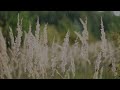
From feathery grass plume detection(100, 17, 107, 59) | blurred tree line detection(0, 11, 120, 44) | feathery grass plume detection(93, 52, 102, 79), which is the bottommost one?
feathery grass plume detection(93, 52, 102, 79)

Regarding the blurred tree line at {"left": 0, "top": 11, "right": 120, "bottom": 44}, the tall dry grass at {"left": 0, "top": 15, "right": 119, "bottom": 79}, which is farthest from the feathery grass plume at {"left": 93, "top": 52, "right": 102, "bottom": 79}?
the blurred tree line at {"left": 0, "top": 11, "right": 120, "bottom": 44}

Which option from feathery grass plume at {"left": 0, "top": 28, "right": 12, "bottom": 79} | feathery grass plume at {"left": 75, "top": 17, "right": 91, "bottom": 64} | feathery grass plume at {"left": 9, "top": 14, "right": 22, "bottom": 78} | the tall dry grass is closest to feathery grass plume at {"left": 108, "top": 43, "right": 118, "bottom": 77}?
the tall dry grass

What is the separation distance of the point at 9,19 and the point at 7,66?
1.92ft

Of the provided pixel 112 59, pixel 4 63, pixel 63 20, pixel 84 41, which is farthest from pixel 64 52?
pixel 4 63

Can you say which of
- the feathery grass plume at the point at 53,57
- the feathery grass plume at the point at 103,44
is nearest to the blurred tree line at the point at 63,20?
the feathery grass plume at the point at 103,44

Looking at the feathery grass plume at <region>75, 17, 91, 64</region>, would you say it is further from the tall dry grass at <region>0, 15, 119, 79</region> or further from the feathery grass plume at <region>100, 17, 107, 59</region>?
the feathery grass plume at <region>100, 17, 107, 59</region>

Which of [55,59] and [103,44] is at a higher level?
[103,44]

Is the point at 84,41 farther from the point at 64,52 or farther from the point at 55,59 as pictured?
the point at 55,59

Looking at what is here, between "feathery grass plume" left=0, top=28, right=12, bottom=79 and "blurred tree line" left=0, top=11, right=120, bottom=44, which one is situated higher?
"blurred tree line" left=0, top=11, right=120, bottom=44

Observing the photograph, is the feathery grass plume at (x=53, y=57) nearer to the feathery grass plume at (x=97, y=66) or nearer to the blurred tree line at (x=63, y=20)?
the blurred tree line at (x=63, y=20)

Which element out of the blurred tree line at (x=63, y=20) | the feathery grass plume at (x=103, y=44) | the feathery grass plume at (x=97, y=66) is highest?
the blurred tree line at (x=63, y=20)

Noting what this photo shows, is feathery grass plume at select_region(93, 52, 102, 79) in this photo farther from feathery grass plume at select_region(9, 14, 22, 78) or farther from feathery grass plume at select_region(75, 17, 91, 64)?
feathery grass plume at select_region(9, 14, 22, 78)

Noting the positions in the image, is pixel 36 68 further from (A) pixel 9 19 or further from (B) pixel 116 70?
(B) pixel 116 70
